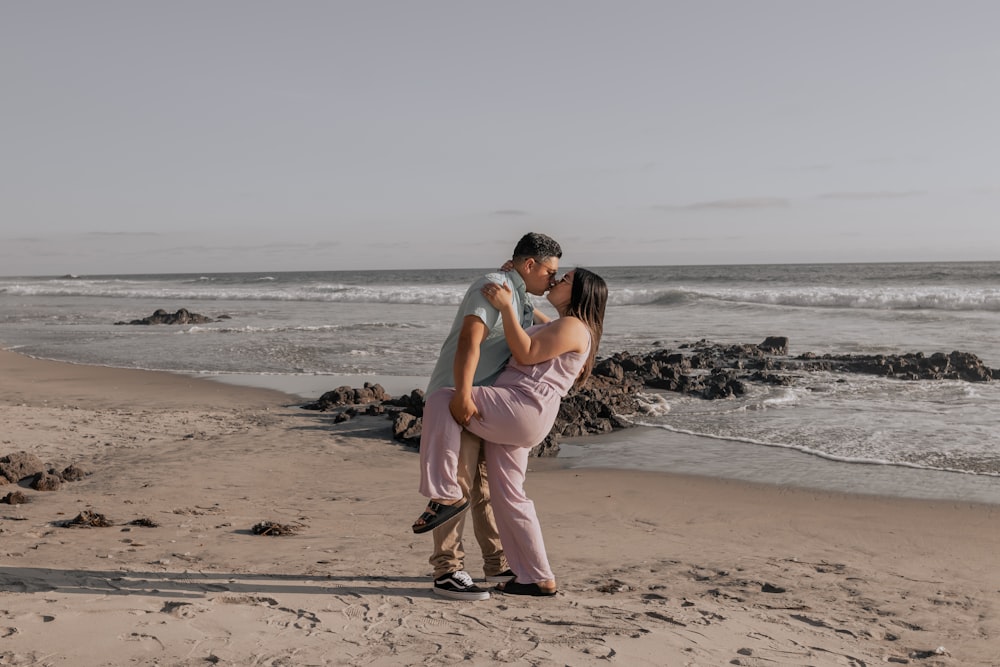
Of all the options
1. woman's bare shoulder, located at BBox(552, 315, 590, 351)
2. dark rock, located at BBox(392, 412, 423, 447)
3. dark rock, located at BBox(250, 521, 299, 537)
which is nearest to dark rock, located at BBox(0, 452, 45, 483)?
dark rock, located at BBox(250, 521, 299, 537)

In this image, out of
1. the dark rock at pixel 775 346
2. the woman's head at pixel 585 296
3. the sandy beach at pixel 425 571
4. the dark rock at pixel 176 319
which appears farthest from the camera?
the dark rock at pixel 176 319

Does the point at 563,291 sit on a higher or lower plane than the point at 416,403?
higher

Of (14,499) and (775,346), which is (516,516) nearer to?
(14,499)

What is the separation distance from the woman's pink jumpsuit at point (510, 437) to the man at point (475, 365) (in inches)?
3.0

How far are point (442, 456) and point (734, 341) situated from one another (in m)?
15.8

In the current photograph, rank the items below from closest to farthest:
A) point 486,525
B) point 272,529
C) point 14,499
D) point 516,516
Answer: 1. point 516,516
2. point 486,525
3. point 272,529
4. point 14,499

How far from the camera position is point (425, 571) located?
4.36m

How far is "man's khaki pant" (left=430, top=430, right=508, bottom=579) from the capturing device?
3.90 meters

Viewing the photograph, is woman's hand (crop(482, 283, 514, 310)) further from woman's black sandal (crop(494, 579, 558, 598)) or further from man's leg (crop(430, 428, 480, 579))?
woman's black sandal (crop(494, 579, 558, 598))

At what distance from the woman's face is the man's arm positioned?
412 mm

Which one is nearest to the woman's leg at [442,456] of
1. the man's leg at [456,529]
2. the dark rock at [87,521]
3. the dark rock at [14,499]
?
the man's leg at [456,529]

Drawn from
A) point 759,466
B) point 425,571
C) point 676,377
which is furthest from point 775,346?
point 425,571

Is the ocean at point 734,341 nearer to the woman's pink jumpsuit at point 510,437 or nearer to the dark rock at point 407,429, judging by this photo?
the dark rock at point 407,429

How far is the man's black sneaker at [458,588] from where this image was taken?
12.8 feet
